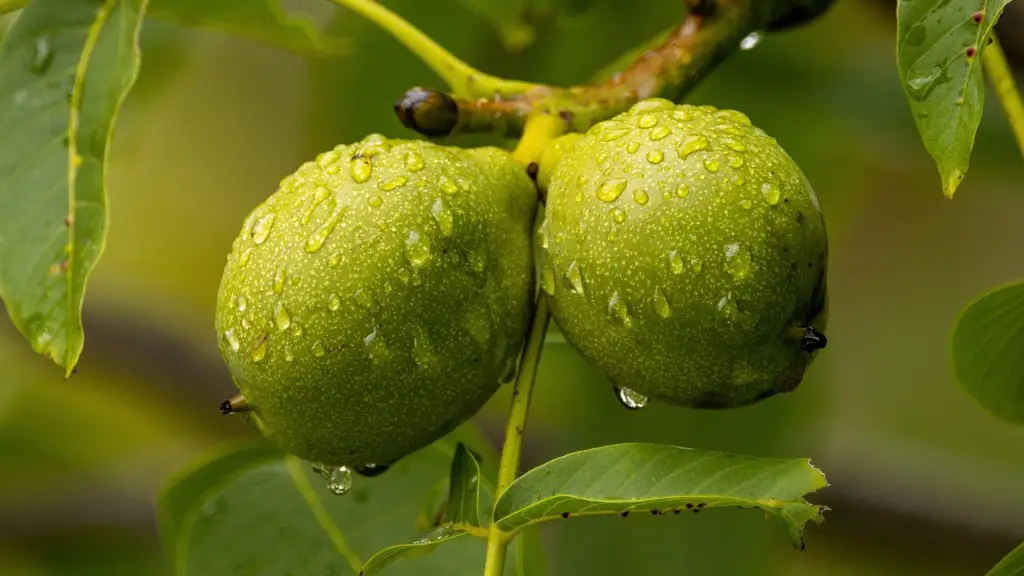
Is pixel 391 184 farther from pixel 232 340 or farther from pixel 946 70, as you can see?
pixel 946 70

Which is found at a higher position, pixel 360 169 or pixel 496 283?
pixel 360 169

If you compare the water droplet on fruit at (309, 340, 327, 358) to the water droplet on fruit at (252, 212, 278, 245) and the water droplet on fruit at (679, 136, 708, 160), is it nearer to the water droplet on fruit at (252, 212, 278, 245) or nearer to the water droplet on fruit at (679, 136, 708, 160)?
the water droplet on fruit at (252, 212, 278, 245)

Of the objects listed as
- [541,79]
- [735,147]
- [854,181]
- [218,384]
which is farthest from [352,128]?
[735,147]

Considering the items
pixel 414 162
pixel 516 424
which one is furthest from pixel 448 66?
pixel 516 424

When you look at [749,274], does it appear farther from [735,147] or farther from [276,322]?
[276,322]

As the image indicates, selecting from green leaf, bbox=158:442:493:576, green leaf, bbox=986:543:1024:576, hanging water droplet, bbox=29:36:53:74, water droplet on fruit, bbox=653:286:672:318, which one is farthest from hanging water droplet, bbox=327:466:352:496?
green leaf, bbox=986:543:1024:576

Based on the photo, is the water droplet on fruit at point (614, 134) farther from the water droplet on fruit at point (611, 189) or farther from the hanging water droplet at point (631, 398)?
the hanging water droplet at point (631, 398)

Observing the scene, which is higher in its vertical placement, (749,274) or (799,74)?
(749,274)
